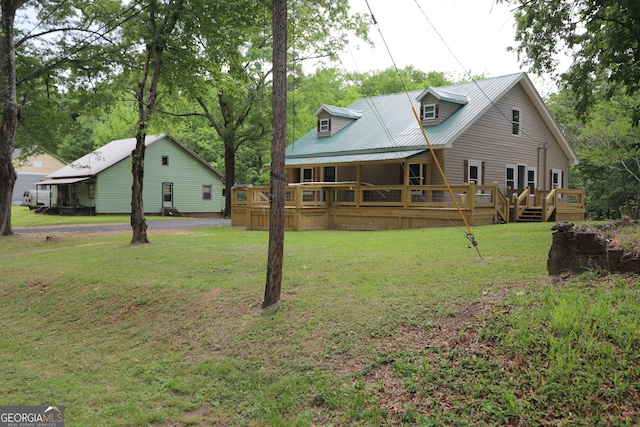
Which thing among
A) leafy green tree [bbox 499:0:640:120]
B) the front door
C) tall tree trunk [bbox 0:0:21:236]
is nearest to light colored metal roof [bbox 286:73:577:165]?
leafy green tree [bbox 499:0:640:120]

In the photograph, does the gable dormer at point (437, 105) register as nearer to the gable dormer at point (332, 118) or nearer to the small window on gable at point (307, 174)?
the gable dormer at point (332, 118)

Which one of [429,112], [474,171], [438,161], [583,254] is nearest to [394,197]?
[438,161]

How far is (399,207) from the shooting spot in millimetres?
19922

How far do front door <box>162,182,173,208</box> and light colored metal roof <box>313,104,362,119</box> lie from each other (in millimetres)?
14846

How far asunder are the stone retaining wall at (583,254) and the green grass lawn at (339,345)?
0.28m

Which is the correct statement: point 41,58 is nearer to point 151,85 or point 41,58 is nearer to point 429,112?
point 151,85

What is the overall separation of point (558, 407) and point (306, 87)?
30353 mm

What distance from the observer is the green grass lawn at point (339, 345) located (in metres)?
4.46

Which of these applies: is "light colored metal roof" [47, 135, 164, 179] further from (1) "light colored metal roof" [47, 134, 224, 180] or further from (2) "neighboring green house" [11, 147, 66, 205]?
(2) "neighboring green house" [11, 147, 66, 205]

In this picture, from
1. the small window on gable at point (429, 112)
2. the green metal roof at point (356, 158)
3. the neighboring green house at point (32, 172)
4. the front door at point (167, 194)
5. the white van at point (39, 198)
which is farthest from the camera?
the neighboring green house at point (32, 172)

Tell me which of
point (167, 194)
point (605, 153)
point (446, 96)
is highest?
point (446, 96)

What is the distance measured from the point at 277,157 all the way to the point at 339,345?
299cm

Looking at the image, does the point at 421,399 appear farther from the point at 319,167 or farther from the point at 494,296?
the point at 319,167

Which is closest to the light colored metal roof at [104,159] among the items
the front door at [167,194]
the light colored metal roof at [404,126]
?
the front door at [167,194]
